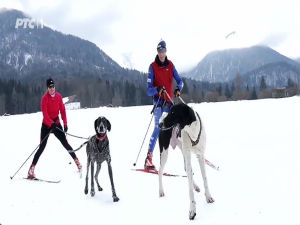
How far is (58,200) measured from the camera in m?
7.38

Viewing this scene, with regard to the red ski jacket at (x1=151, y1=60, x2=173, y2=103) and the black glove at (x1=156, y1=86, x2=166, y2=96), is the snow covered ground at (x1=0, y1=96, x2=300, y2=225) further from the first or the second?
the red ski jacket at (x1=151, y1=60, x2=173, y2=103)

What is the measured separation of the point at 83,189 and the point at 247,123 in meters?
10.2

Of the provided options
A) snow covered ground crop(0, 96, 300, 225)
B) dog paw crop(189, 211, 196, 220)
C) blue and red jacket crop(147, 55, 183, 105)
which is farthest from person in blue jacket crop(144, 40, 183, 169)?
dog paw crop(189, 211, 196, 220)

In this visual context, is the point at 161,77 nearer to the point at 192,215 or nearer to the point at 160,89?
the point at 160,89

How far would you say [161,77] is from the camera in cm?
861

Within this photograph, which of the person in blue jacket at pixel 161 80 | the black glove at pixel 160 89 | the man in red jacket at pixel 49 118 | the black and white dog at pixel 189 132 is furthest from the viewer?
the man in red jacket at pixel 49 118

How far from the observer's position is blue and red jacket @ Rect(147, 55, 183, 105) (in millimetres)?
8539

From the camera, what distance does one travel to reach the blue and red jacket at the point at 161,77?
8.54 m

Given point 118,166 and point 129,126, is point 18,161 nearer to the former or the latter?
point 118,166

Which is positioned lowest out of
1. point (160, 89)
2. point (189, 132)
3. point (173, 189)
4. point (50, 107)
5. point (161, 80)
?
point (173, 189)

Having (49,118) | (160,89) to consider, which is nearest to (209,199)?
(160,89)

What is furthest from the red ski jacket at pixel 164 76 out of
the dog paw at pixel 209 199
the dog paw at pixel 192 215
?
the dog paw at pixel 192 215

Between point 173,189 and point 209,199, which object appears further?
point 173,189

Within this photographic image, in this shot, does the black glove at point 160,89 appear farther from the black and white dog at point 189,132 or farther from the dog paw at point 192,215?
the dog paw at point 192,215
